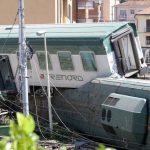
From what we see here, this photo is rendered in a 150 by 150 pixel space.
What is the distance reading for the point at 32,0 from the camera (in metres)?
29.5

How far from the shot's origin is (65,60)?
16922 millimetres

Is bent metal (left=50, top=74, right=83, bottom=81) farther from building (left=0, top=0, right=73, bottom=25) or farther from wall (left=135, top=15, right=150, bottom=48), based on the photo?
wall (left=135, top=15, right=150, bottom=48)

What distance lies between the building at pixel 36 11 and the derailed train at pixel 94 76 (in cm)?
987

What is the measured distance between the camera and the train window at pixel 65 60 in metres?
16.8

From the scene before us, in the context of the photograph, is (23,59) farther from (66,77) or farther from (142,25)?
(142,25)

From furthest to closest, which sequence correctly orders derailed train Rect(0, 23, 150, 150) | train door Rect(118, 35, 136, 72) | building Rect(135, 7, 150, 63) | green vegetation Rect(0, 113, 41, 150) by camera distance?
building Rect(135, 7, 150, 63)
train door Rect(118, 35, 136, 72)
derailed train Rect(0, 23, 150, 150)
green vegetation Rect(0, 113, 41, 150)

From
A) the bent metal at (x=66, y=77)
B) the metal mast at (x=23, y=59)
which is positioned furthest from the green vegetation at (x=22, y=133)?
the bent metal at (x=66, y=77)

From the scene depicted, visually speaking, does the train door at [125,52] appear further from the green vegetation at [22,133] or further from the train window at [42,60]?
the green vegetation at [22,133]

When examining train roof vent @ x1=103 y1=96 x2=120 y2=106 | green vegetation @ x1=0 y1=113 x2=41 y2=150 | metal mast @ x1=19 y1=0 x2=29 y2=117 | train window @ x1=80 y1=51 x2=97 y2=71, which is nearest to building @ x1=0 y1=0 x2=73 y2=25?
train window @ x1=80 y1=51 x2=97 y2=71

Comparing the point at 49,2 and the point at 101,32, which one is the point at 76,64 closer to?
the point at 101,32

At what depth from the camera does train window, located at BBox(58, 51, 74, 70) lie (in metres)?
16.8

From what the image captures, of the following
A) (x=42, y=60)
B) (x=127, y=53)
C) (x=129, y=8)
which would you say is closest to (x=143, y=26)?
(x=129, y=8)

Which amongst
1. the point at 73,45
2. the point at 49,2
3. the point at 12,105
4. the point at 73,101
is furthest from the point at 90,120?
the point at 49,2

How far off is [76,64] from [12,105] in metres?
3.48
